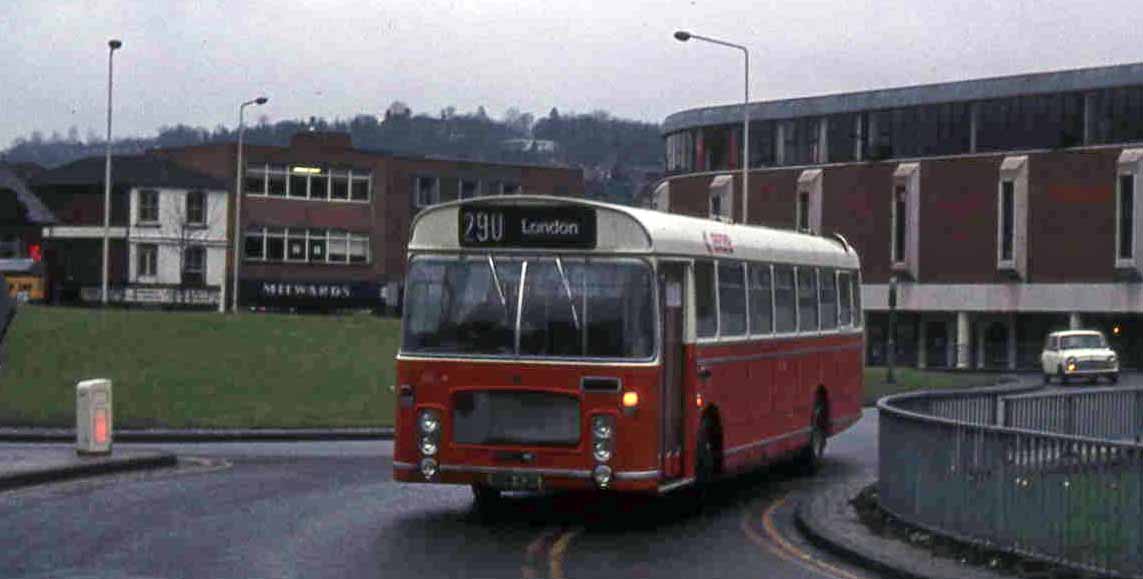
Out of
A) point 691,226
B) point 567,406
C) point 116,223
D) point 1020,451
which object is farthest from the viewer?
point 116,223

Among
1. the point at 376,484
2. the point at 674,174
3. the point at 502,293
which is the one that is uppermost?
the point at 674,174

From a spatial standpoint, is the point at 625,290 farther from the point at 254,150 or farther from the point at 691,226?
the point at 254,150

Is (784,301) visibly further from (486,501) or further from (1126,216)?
(1126,216)

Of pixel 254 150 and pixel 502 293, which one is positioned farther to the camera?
pixel 254 150

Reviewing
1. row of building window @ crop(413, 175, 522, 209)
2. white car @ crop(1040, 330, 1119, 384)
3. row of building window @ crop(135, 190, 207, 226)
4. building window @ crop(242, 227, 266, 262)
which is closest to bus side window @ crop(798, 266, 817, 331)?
white car @ crop(1040, 330, 1119, 384)

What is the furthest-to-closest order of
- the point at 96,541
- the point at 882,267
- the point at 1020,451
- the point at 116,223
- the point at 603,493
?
the point at 116,223
the point at 882,267
the point at 603,493
the point at 96,541
the point at 1020,451

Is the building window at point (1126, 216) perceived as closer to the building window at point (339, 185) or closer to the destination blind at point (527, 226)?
the building window at point (339, 185)

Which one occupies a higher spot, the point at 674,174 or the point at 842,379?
the point at 674,174

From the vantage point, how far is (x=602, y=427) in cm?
1753

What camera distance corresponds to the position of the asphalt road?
15.1 metres

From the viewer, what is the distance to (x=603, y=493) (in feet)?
70.3

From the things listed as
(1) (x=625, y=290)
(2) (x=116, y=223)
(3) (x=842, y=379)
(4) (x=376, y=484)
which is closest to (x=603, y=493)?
(4) (x=376, y=484)

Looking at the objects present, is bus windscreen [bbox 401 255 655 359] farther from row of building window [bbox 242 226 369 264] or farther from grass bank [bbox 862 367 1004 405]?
row of building window [bbox 242 226 369 264]

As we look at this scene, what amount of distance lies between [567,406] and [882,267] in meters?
70.7
